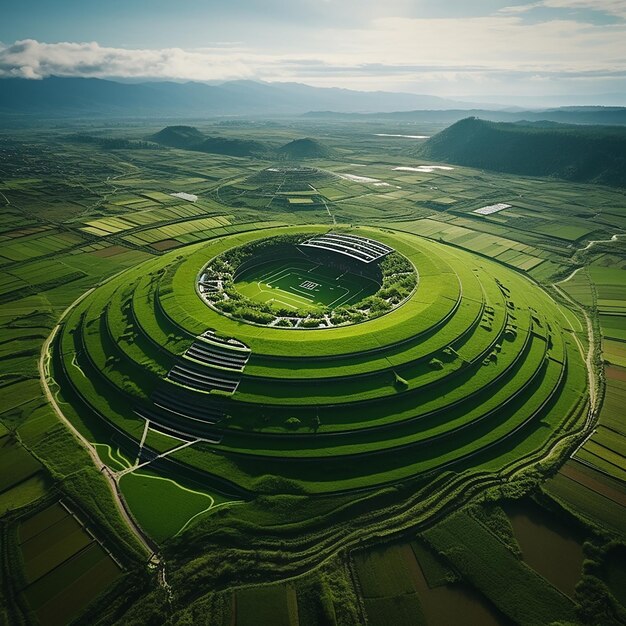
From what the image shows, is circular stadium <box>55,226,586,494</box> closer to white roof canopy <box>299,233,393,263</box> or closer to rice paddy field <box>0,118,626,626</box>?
rice paddy field <box>0,118,626,626</box>

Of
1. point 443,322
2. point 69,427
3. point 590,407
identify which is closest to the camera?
point 69,427

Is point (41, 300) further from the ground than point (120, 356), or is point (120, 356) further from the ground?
point (120, 356)

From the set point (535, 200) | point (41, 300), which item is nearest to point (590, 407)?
point (41, 300)

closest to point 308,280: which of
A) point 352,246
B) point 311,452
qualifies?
point 352,246

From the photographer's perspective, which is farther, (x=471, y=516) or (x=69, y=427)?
(x=69, y=427)

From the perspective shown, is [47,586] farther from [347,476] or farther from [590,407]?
[590,407]

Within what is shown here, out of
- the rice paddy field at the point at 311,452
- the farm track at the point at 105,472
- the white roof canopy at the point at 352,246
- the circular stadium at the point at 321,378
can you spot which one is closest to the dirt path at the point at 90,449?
the farm track at the point at 105,472
